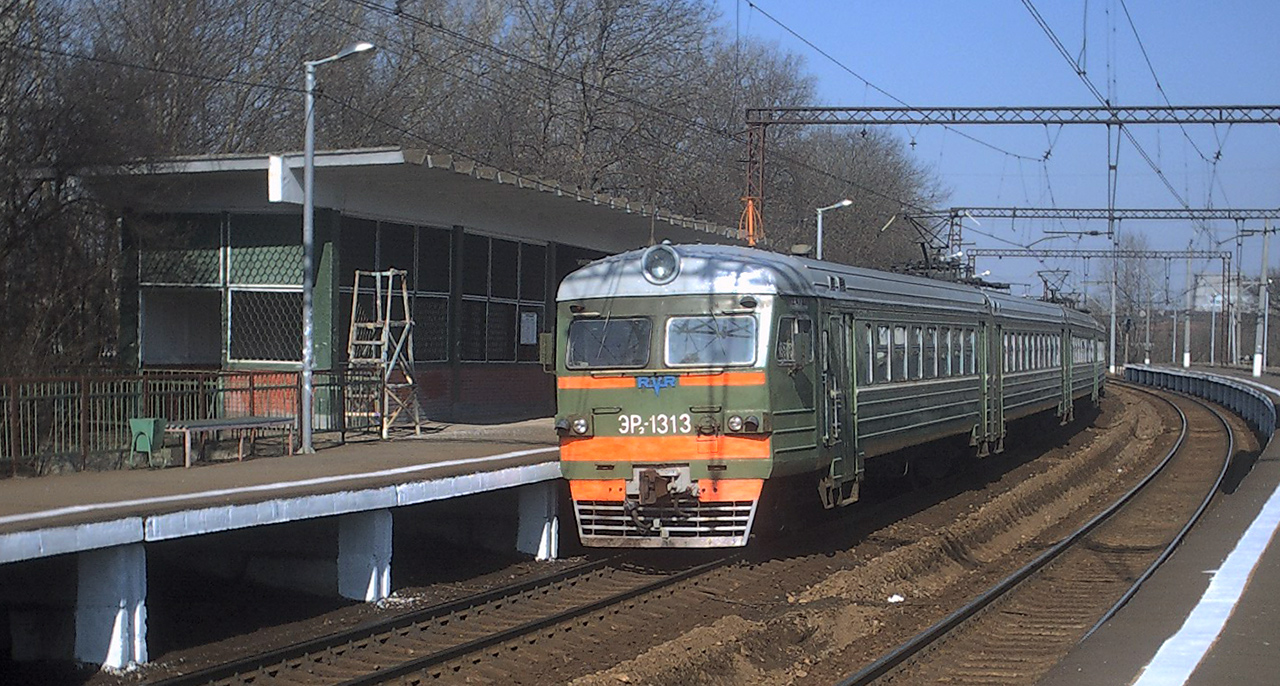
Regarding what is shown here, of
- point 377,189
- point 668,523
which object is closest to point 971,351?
point 668,523

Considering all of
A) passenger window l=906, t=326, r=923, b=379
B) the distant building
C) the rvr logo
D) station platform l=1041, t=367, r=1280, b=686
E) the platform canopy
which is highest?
the distant building

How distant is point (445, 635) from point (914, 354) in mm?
7704

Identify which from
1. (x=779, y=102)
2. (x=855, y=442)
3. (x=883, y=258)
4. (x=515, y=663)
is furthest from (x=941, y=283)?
(x=883, y=258)

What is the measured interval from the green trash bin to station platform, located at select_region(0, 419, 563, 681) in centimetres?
28

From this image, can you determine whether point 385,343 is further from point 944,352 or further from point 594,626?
point 594,626

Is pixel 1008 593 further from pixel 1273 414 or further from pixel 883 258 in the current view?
pixel 883 258

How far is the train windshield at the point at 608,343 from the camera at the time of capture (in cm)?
1259

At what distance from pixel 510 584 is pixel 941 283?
817cm

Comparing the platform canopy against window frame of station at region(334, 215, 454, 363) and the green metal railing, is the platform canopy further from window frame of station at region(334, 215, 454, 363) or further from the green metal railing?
the green metal railing

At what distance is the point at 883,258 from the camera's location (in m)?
59.2

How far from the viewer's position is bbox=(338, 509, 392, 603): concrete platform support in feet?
38.3

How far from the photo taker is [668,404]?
12.3 meters

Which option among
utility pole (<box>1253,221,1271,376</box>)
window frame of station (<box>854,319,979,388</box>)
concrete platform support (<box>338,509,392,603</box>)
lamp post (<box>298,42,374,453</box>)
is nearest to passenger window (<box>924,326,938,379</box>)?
window frame of station (<box>854,319,979,388</box>)

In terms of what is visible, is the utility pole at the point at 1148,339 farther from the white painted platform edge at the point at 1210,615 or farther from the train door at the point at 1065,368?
the white painted platform edge at the point at 1210,615
